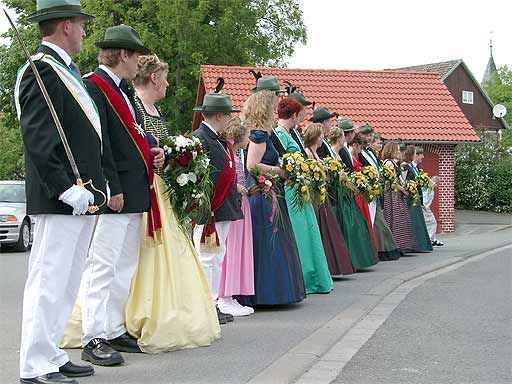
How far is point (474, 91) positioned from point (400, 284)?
59374mm

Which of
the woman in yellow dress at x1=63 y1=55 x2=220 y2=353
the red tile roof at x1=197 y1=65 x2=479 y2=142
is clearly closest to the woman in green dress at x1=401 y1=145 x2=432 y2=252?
the woman in yellow dress at x1=63 y1=55 x2=220 y2=353

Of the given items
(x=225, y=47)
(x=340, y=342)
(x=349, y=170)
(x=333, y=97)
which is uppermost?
(x=225, y=47)

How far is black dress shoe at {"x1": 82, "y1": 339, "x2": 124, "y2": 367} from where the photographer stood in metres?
6.25

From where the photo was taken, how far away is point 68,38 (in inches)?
225

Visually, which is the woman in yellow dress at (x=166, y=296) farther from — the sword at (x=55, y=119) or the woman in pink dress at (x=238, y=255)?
the woman in pink dress at (x=238, y=255)

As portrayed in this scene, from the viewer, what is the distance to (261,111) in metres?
9.42

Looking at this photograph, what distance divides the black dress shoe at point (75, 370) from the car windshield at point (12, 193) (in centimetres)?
1586

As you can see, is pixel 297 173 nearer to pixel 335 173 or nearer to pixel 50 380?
pixel 335 173

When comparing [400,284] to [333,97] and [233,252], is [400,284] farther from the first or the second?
[333,97]

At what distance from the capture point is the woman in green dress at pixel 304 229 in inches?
408

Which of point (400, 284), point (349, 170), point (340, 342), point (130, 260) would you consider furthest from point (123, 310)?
point (349, 170)

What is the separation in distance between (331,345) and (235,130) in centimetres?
244

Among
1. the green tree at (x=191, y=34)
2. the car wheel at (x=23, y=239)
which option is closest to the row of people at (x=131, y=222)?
the car wheel at (x=23, y=239)

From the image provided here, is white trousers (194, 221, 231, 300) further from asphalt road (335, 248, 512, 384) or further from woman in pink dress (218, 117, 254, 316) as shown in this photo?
asphalt road (335, 248, 512, 384)
